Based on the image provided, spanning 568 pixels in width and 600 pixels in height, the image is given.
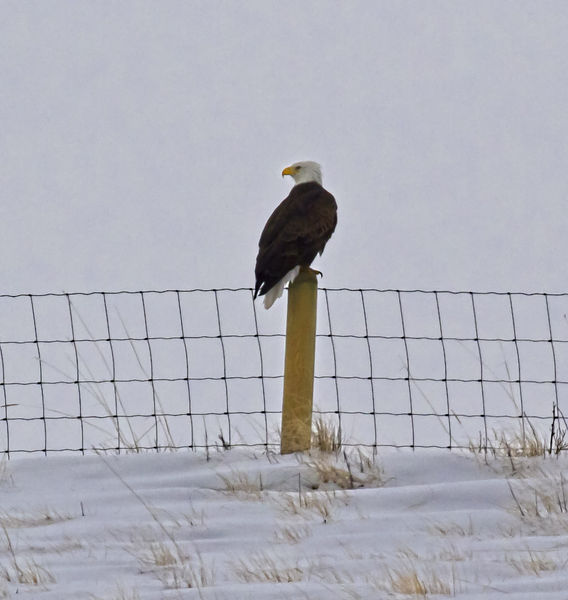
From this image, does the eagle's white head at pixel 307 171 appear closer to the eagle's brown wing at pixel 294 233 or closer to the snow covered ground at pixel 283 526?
the eagle's brown wing at pixel 294 233

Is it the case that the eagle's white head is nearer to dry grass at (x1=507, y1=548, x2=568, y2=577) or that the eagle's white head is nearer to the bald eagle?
the bald eagle

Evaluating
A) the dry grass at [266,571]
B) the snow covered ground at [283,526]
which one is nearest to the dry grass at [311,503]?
the snow covered ground at [283,526]

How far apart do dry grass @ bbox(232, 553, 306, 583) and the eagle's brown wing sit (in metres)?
2.99

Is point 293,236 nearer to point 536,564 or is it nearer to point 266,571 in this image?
point 266,571

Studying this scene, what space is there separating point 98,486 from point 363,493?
1.39 metres

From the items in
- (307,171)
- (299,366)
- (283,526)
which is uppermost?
(307,171)

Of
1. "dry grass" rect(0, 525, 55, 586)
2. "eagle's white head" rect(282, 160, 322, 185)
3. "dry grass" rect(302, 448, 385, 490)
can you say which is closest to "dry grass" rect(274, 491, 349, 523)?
"dry grass" rect(302, 448, 385, 490)

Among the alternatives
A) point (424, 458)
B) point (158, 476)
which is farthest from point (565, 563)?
point (158, 476)

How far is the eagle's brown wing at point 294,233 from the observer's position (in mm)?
7981

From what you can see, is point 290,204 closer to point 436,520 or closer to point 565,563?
point 436,520

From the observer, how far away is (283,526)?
225 inches

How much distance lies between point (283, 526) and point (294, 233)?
2.87 m

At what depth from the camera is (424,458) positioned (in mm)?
6863

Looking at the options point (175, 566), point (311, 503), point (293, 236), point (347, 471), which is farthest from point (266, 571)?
point (293, 236)
